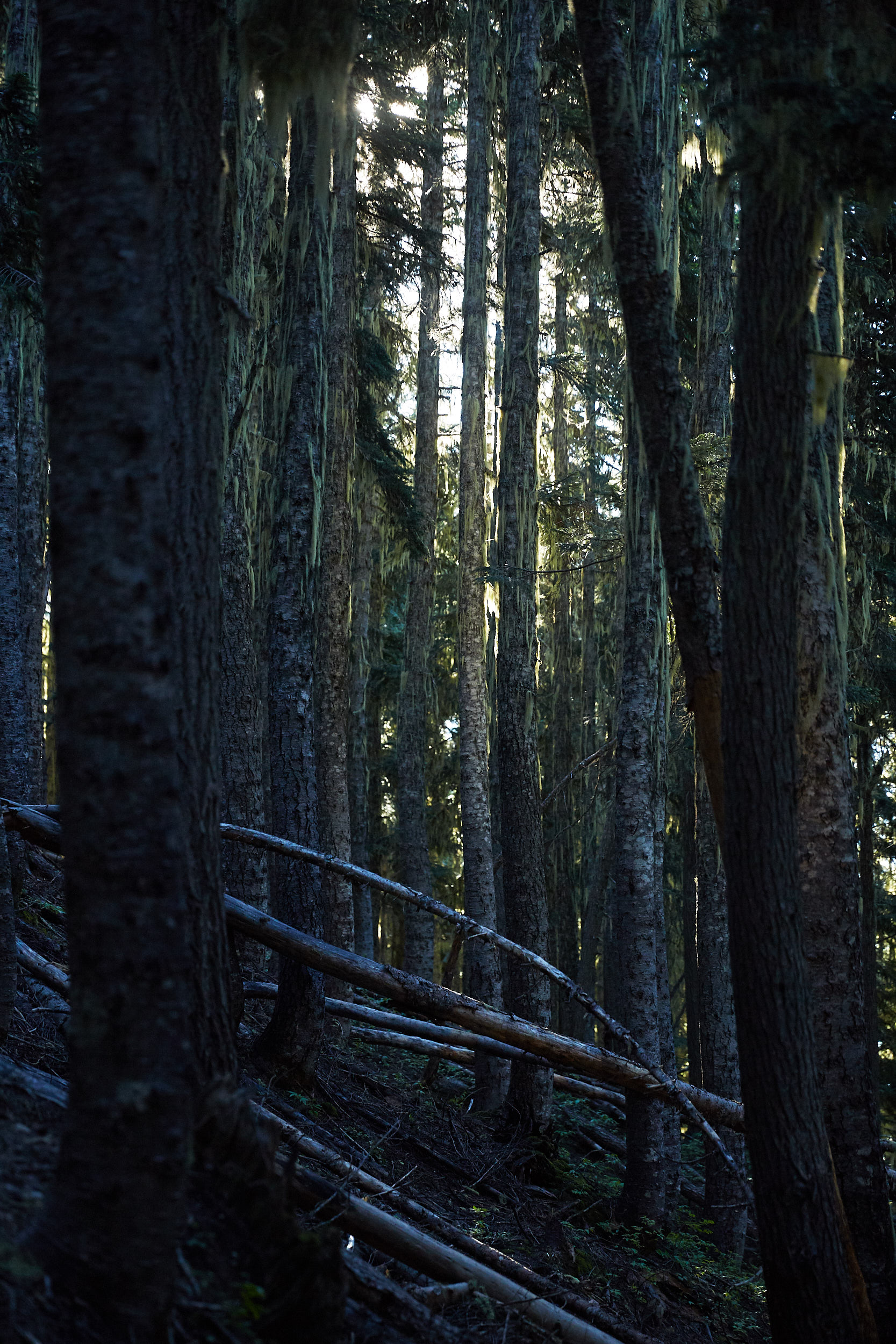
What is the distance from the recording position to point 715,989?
11.4 meters

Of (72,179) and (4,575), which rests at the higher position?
(72,179)

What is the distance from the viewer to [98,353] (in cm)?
268

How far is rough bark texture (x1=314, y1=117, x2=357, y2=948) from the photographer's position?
1195 cm

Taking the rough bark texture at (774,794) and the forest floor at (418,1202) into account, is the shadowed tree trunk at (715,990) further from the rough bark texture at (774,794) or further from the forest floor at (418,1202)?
the rough bark texture at (774,794)

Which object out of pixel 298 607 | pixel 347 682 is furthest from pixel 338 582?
pixel 298 607

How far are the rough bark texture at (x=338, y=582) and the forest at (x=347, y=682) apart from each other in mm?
57

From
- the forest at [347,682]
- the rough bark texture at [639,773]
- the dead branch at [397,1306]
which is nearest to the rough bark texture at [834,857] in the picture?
the forest at [347,682]

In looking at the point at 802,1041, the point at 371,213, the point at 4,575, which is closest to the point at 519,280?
the point at 371,213

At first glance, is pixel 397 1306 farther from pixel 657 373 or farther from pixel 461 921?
pixel 657 373

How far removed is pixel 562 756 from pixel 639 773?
12.5m

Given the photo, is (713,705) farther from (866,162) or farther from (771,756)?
(866,162)

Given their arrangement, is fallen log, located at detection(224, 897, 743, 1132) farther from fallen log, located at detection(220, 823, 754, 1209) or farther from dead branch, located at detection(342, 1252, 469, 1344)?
dead branch, located at detection(342, 1252, 469, 1344)

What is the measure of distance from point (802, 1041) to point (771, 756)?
1.23 m

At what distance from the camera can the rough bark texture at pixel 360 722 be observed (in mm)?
17453
